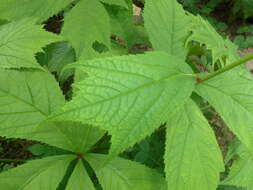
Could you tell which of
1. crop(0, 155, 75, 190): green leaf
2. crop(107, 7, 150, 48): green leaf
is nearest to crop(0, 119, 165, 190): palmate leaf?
crop(0, 155, 75, 190): green leaf

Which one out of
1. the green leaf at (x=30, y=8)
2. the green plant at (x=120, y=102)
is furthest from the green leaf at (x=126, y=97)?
the green leaf at (x=30, y=8)

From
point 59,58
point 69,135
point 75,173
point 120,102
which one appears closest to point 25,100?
point 69,135

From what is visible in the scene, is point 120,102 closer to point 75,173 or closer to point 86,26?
point 75,173

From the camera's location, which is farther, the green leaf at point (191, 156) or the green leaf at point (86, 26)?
the green leaf at point (86, 26)

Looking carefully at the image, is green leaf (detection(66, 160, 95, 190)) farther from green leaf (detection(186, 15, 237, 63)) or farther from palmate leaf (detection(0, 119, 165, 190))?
green leaf (detection(186, 15, 237, 63))

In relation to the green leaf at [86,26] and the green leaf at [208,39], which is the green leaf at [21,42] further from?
the green leaf at [208,39]

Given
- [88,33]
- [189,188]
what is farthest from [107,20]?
[189,188]

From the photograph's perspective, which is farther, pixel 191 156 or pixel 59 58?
pixel 59 58
